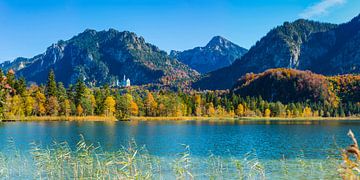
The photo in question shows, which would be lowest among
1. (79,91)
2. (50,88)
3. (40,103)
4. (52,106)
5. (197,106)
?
(52,106)

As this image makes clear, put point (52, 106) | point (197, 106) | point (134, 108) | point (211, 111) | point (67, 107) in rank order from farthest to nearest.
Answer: point (197, 106) → point (211, 111) → point (134, 108) → point (67, 107) → point (52, 106)

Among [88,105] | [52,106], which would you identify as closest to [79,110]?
[88,105]

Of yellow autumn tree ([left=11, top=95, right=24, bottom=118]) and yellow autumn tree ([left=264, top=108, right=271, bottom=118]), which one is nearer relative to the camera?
yellow autumn tree ([left=11, top=95, right=24, bottom=118])

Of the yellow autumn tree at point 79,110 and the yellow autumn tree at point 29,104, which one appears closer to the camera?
the yellow autumn tree at point 29,104

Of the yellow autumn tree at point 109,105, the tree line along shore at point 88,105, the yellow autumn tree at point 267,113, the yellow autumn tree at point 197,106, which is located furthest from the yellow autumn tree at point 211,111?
the yellow autumn tree at point 109,105

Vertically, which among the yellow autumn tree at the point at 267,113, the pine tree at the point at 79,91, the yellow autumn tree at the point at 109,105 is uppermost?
the pine tree at the point at 79,91

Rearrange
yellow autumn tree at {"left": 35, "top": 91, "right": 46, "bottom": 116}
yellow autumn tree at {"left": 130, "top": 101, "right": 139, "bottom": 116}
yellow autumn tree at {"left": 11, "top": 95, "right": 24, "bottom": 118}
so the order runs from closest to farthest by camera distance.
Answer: yellow autumn tree at {"left": 11, "top": 95, "right": 24, "bottom": 118}, yellow autumn tree at {"left": 35, "top": 91, "right": 46, "bottom": 116}, yellow autumn tree at {"left": 130, "top": 101, "right": 139, "bottom": 116}

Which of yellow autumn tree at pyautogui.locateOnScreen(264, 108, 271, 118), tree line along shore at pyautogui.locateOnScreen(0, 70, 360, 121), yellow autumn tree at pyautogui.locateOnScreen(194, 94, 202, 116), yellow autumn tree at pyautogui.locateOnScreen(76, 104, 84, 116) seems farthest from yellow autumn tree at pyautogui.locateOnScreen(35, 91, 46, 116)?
yellow autumn tree at pyautogui.locateOnScreen(264, 108, 271, 118)

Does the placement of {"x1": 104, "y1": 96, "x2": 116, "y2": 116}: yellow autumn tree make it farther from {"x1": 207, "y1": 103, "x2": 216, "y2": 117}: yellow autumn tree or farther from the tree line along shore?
{"x1": 207, "y1": 103, "x2": 216, "y2": 117}: yellow autumn tree

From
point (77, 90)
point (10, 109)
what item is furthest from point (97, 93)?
point (10, 109)

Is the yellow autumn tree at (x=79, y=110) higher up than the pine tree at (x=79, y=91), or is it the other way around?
the pine tree at (x=79, y=91)

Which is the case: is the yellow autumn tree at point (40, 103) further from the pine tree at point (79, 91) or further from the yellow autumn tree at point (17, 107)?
the pine tree at point (79, 91)

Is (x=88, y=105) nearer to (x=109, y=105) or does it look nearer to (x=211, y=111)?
(x=109, y=105)

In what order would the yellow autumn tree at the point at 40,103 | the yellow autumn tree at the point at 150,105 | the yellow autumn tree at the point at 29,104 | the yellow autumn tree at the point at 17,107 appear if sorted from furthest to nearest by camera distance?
the yellow autumn tree at the point at 150,105
the yellow autumn tree at the point at 40,103
the yellow autumn tree at the point at 29,104
the yellow autumn tree at the point at 17,107
